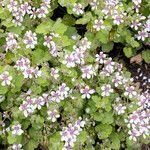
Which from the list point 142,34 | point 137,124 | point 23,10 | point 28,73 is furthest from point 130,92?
point 23,10

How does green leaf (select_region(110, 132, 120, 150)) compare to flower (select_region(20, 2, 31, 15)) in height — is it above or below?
below

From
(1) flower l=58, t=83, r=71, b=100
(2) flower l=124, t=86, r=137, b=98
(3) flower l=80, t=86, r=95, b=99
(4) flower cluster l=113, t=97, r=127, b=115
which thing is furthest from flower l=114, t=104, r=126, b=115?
(1) flower l=58, t=83, r=71, b=100

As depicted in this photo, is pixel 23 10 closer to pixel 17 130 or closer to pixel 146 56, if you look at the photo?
pixel 17 130

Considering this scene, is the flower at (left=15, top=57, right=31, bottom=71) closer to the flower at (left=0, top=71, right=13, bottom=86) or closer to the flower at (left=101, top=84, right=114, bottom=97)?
the flower at (left=0, top=71, right=13, bottom=86)

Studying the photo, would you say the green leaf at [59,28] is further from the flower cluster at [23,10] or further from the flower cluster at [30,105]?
the flower cluster at [30,105]

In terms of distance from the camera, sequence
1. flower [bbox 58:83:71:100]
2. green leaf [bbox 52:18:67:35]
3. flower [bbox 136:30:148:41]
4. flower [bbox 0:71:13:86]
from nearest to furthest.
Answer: flower [bbox 0:71:13:86] < flower [bbox 58:83:71:100] < green leaf [bbox 52:18:67:35] < flower [bbox 136:30:148:41]

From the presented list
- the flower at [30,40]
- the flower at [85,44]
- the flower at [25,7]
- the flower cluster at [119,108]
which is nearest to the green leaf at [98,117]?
the flower cluster at [119,108]

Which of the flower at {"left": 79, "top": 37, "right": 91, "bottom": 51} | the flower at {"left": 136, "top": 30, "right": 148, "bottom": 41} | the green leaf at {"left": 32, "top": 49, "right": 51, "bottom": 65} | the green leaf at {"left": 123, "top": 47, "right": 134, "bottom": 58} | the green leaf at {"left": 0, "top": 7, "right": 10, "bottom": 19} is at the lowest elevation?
the green leaf at {"left": 123, "top": 47, "right": 134, "bottom": 58}
